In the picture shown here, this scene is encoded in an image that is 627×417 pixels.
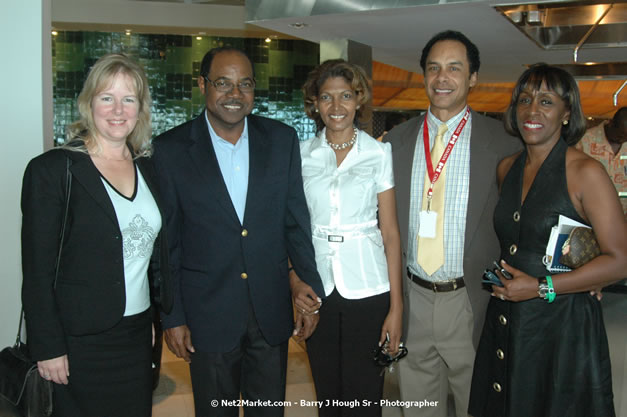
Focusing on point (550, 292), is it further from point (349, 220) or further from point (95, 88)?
point (95, 88)

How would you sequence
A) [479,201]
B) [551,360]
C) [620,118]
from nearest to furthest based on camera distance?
[551,360] < [479,201] < [620,118]

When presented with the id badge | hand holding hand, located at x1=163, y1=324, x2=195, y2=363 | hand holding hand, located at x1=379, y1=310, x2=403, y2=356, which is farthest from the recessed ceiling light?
hand holding hand, located at x1=163, y1=324, x2=195, y2=363

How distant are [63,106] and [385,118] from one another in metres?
5.79

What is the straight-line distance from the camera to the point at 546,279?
2248 mm

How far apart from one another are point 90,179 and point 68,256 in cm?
29

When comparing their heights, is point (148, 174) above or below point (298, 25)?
below

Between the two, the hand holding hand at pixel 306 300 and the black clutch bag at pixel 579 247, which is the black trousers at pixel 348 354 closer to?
the hand holding hand at pixel 306 300

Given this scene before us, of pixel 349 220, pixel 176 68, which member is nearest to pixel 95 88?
pixel 349 220

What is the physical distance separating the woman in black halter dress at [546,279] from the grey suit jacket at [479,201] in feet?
0.52

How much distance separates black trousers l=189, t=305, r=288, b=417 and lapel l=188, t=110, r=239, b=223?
1.60 ft

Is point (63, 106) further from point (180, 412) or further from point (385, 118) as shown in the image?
point (180, 412)

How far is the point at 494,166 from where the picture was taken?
2709 mm

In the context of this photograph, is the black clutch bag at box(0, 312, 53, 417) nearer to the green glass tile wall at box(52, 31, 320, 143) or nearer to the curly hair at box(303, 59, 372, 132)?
the curly hair at box(303, 59, 372, 132)

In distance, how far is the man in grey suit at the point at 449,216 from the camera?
269cm
